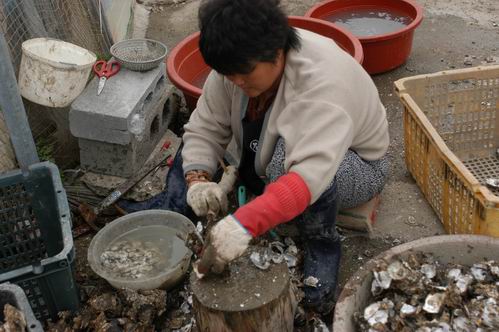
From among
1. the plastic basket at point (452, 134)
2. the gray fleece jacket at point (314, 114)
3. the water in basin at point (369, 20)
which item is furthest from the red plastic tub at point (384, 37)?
the gray fleece jacket at point (314, 114)

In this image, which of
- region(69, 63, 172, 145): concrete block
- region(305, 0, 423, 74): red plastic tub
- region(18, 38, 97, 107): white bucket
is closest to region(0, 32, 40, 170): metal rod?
region(18, 38, 97, 107): white bucket

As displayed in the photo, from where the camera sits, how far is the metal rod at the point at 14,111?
2.67 m

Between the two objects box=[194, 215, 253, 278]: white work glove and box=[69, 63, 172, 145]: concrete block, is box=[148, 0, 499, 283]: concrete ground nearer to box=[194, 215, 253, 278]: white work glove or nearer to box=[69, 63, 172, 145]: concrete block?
box=[194, 215, 253, 278]: white work glove

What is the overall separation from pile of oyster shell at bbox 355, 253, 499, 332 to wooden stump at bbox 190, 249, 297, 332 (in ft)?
1.04

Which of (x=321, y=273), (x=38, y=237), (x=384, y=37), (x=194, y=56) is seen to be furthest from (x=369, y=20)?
(x=38, y=237)

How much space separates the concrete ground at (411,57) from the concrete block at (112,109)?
1385 mm

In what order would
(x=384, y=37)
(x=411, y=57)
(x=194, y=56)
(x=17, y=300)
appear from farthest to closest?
(x=411, y=57)
(x=384, y=37)
(x=194, y=56)
(x=17, y=300)

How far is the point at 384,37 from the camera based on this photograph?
4.31 meters

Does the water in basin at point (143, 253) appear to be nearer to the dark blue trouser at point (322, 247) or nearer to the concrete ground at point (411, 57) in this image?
the dark blue trouser at point (322, 247)

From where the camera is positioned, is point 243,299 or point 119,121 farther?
point 119,121

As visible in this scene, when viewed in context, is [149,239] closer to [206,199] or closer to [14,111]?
[206,199]

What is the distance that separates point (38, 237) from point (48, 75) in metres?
0.90

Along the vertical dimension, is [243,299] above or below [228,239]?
below

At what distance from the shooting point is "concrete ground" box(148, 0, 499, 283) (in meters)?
3.26
